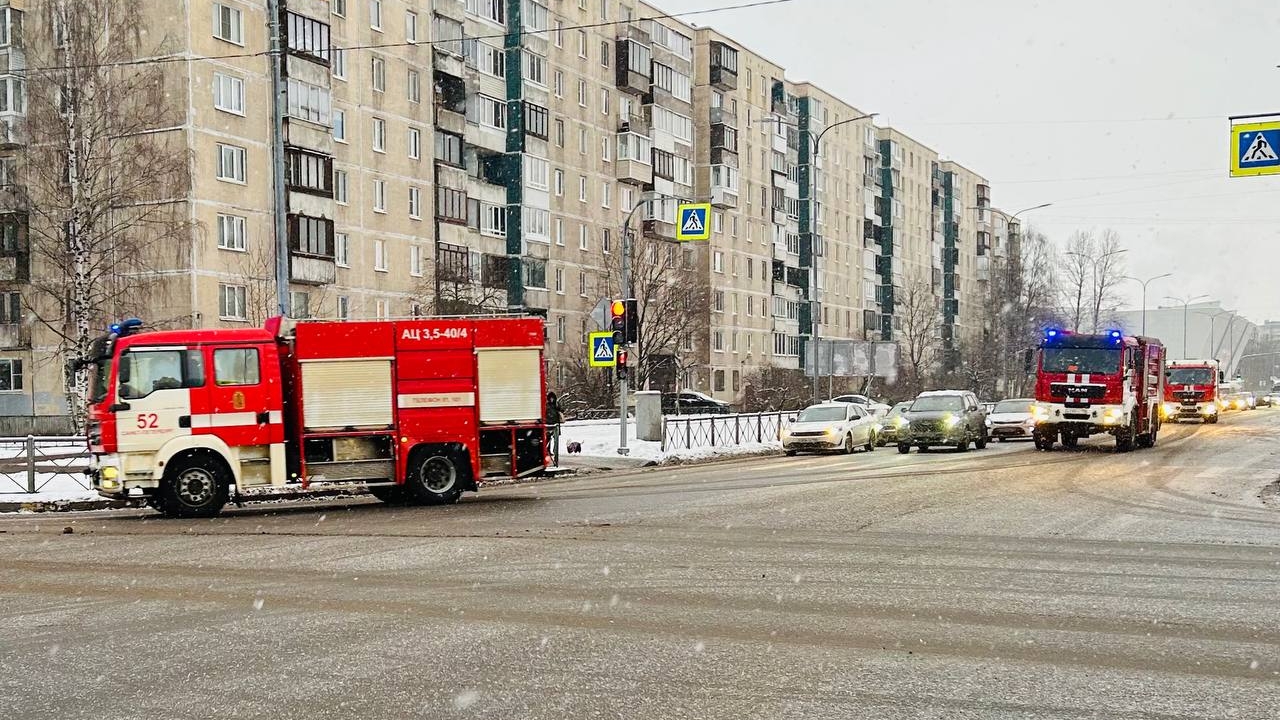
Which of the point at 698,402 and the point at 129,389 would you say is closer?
the point at 129,389

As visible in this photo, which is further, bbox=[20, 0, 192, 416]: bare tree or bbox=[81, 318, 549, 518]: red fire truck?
bbox=[20, 0, 192, 416]: bare tree

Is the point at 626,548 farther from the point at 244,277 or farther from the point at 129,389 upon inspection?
the point at 244,277

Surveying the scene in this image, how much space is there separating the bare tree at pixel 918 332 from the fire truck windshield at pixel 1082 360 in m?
48.4

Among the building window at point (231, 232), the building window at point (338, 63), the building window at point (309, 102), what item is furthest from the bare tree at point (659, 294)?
the building window at point (231, 232)

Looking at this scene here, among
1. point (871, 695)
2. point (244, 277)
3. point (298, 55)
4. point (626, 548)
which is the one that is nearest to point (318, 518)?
point (626, 548)

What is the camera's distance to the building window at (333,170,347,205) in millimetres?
49750

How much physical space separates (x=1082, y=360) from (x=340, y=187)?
30968 millimetres

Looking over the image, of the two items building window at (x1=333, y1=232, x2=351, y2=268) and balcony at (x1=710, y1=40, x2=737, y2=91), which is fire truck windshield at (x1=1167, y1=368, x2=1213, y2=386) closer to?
balcony at (x1=710, y1=40, x2=737, y2=91)

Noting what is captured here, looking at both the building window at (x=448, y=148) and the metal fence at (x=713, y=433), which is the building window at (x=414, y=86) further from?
the metal fence at (x=713, y=433)

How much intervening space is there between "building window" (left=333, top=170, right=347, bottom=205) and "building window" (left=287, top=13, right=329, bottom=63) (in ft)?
15.1

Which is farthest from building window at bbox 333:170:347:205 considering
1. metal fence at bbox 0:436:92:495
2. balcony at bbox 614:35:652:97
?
metal fence at bbox 0:436:92:495

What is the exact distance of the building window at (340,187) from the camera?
1959 inches

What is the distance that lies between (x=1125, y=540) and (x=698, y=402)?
50.0 metres

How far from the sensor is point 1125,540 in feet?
41.6
